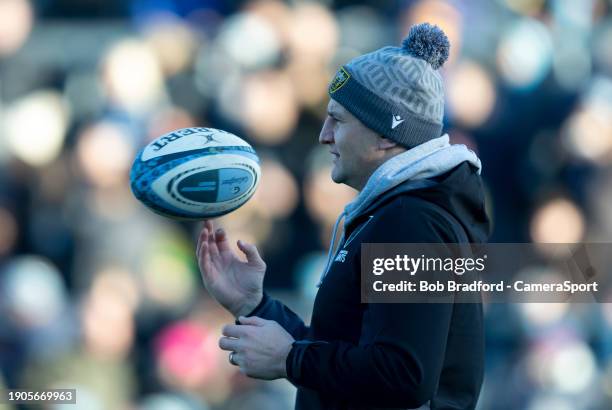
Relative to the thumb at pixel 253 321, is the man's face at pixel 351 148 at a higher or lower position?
higher

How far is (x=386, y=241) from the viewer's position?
2125mm

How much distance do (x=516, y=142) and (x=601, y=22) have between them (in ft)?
3.36

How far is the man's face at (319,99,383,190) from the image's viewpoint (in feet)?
7.81

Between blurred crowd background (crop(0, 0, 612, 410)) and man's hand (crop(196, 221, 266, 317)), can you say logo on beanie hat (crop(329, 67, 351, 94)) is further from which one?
blurred crowd background (crop(0, 0, 612, 410))

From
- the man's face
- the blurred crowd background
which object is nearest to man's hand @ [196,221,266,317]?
the man's face

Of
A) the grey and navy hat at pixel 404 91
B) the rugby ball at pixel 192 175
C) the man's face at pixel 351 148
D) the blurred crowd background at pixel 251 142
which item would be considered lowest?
the blurred crowd background at pixel 251 142

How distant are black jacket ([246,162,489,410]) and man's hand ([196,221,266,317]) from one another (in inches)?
11.8

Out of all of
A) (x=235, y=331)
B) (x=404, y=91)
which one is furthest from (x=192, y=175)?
(x=404, y=91)

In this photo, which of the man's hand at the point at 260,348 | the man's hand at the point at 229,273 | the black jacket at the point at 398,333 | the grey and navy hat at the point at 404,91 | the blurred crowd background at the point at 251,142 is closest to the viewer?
the black jacket at the point at 398,333

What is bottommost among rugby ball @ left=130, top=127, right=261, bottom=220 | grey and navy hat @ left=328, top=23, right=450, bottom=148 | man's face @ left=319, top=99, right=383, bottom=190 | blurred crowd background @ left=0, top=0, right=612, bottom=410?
blurred crowd background @ left=0, top=0, right=612, bottom=410

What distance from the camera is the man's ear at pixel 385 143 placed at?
2.38 metres

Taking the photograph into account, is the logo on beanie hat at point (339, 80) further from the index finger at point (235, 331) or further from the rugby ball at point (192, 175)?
the index finger at point (235, 331)

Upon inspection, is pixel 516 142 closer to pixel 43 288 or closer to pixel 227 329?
pixel 43 288

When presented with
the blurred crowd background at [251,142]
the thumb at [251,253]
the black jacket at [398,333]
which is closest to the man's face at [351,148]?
the black jacket at [398,333]
